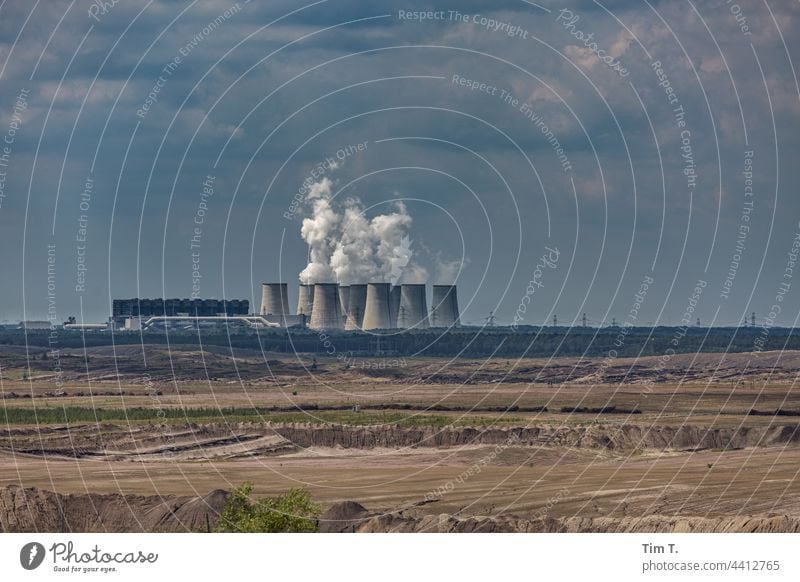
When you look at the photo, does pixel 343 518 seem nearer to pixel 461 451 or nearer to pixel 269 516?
pixel 269 516

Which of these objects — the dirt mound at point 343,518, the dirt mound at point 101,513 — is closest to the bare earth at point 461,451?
the dirt mound at point 101,513

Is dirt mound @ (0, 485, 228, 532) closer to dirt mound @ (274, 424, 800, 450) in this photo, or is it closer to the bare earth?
the bare earth

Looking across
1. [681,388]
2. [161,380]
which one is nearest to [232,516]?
[681,388]

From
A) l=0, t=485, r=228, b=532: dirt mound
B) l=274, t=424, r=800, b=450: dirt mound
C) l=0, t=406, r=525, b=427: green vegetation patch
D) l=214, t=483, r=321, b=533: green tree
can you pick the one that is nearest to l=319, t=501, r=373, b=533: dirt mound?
l=214, t=483, r=321, b=533: green tree

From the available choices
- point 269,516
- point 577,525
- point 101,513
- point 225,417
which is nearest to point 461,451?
point 225,417

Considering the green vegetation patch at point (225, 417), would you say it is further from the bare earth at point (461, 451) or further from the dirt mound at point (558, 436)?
the dirt mound at point (558, 436)

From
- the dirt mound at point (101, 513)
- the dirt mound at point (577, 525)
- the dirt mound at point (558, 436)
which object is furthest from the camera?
the dirt mound at point (558, 436)
